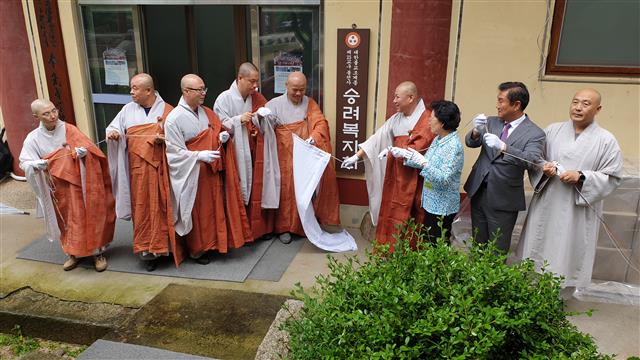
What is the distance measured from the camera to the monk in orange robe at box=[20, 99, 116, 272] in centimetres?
394

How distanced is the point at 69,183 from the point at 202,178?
1080 mm

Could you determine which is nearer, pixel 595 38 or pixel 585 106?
pixel 585 106

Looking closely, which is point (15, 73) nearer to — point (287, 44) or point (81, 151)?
point (81, 151)

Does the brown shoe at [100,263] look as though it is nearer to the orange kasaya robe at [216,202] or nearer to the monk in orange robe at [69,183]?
the monk in orange robe at [69,183]

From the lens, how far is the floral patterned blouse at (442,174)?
3.52 m

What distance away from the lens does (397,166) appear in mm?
4082

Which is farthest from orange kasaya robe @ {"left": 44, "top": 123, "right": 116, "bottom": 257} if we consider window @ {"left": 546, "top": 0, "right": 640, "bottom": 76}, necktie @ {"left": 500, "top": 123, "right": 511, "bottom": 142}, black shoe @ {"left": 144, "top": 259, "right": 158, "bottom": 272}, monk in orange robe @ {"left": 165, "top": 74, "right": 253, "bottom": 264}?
window @ {"left": 546, "top": 0, "right": 640, "bottom": 76}

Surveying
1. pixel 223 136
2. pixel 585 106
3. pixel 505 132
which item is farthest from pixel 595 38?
pixel 223 136

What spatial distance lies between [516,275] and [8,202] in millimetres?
5891

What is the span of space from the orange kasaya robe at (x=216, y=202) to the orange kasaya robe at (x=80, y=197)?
0.76 m

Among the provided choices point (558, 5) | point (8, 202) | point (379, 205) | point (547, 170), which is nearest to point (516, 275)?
point (547, 170)

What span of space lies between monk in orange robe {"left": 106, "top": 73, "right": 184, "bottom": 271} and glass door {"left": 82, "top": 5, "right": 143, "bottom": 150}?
1.88m

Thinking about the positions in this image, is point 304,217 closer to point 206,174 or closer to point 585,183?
point 206,174

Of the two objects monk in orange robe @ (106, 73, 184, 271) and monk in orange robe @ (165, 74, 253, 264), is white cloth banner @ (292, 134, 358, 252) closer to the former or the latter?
monk in orange robe @ (165, 74, 253, 264)
